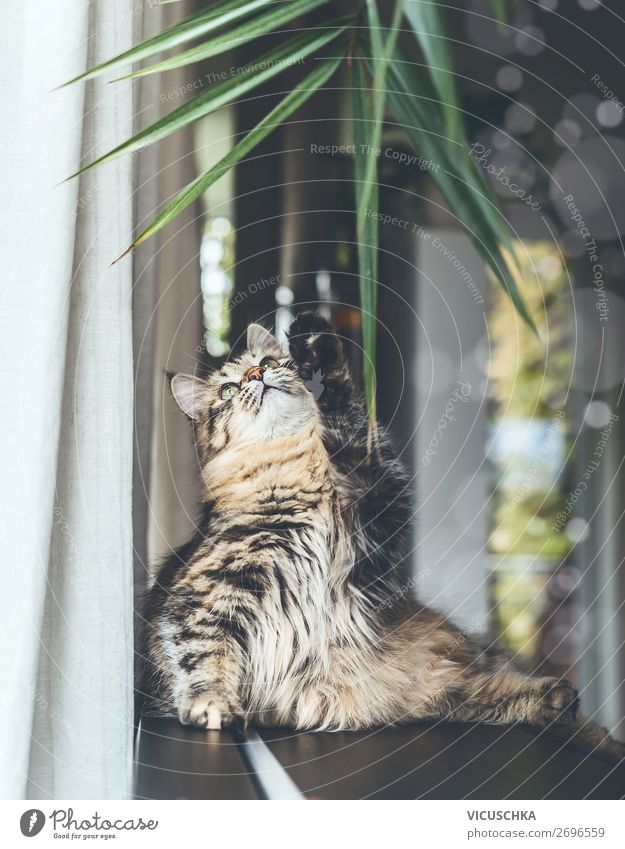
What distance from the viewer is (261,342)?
0.72 meters

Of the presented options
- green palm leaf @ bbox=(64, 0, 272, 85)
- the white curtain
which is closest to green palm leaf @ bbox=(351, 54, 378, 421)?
green palm leaf @ bbox=(64, 0, 272, 85)

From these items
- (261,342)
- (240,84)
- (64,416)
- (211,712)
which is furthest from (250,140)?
(211,712)

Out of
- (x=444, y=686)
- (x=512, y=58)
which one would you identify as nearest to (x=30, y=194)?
(x=512, y=58)

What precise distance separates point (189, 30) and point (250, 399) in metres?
0.38

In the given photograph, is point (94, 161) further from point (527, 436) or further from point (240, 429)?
point (527, 436)

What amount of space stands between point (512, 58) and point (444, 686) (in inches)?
27.2

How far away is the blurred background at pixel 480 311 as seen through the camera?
725mm

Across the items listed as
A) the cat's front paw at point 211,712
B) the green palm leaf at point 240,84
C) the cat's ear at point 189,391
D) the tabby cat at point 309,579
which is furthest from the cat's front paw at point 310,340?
the cat's front paw at point 211,712

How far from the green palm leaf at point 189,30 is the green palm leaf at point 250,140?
9 centimetres

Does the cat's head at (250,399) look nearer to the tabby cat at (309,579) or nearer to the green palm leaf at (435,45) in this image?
the tabby cat at (309,579)

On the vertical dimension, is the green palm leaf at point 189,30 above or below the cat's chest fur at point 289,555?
above

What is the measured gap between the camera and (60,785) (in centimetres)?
67

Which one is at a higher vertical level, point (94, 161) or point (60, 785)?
point (94, 161)

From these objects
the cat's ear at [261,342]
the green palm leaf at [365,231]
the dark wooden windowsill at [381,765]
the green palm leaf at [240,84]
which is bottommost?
the dark wooden windowsill at [381,765]
